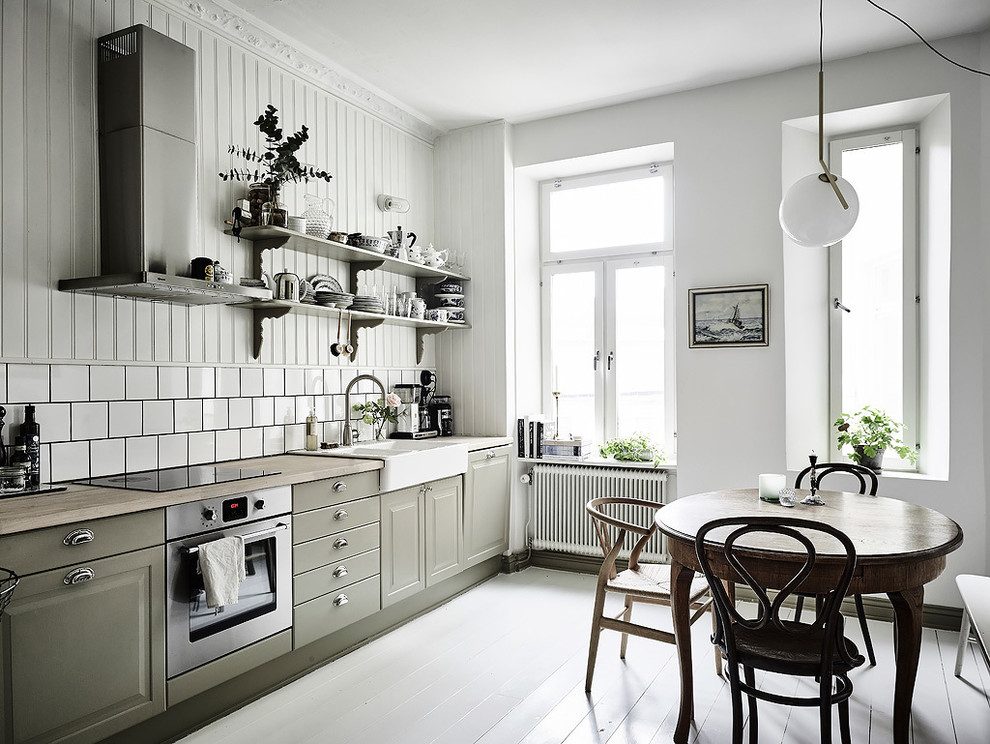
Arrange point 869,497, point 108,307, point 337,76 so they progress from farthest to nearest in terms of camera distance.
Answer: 1. point 337,76
2. point 869,497
3. point 108,307

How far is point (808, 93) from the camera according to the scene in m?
4.04

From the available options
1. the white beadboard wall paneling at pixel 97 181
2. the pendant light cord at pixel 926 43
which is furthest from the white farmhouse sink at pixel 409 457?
the pendant light cord at pixel 926 43

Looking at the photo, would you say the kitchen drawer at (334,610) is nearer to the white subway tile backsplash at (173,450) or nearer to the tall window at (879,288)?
the white subway tile backsplash at (173,450)

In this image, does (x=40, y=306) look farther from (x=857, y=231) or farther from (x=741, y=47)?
(x=857, y=231)

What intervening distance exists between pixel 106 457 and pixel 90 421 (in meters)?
0.17

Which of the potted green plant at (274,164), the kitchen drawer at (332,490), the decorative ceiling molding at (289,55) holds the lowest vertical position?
the kitchen drawer at (332,490)

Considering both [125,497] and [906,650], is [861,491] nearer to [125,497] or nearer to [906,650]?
[906,650]

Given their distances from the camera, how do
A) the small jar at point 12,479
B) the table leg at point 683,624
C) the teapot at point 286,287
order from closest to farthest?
the small jar at point 12,479 < the table leg at point 683,624 < the teapot at point 286,287

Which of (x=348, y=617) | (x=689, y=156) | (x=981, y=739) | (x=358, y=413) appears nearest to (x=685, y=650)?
(x=981, y=739)

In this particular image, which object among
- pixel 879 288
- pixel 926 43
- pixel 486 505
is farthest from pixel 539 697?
pixel 926 43

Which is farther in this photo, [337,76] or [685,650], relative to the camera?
[337,76]

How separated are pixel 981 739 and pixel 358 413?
337 centimetres

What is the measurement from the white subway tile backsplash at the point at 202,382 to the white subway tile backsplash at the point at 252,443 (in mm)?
291

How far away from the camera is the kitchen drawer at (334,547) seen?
308 cm
